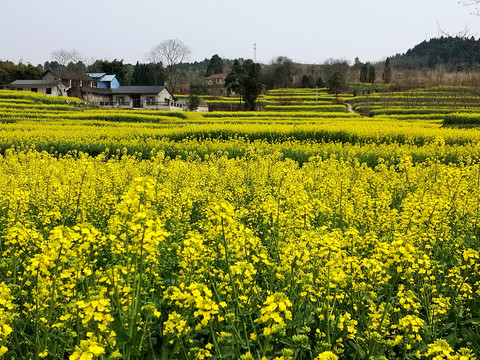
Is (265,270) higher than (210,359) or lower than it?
higher

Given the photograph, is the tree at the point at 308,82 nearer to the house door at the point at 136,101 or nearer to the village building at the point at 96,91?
the village building at the point at 96,91

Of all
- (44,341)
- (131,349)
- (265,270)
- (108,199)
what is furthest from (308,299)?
(108,199)

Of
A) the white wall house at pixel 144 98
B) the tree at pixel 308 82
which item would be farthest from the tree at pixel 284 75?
the white wall house at pixel 144 98

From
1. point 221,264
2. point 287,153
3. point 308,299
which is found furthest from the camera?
point 287,153

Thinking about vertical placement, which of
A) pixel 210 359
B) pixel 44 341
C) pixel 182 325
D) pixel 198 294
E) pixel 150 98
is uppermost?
pixel 150 98

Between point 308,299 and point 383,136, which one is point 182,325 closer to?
point 308,299

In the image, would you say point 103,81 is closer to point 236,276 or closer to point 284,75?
point 284,75

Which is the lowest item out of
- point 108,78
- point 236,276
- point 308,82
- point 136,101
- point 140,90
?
point 236,276

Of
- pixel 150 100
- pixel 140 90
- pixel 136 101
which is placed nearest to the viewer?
pixel 150 100

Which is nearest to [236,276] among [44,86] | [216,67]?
[44,86]

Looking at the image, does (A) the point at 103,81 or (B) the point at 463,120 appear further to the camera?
(A) the point at 103,81

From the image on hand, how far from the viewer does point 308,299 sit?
316cm

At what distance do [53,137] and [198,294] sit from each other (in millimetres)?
17114

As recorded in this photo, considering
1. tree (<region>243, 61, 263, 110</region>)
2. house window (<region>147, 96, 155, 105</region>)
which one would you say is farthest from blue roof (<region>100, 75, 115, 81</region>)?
tree (<region>243, 61, 263, 110</region>)
